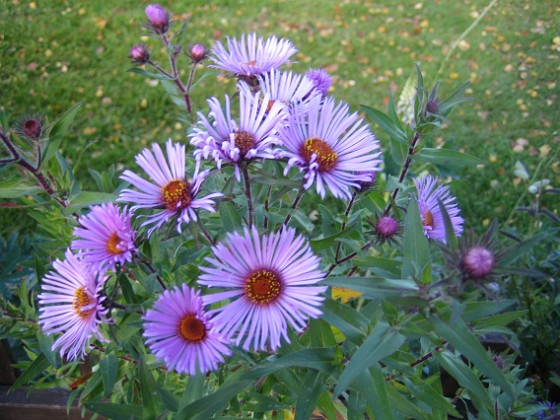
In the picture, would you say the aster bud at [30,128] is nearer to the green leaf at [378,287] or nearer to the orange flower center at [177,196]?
the orange flower center at [177,196]

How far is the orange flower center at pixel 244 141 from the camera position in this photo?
25.5 inches

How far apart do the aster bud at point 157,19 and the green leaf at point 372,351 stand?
2.73 ft

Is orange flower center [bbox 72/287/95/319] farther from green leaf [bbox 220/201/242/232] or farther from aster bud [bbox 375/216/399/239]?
aster bud [bbox 375/216/399/239]

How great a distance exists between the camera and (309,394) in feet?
2.59

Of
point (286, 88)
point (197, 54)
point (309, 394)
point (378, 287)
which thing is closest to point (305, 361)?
point (309, 394)

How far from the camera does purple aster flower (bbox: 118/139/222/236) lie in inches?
26.0

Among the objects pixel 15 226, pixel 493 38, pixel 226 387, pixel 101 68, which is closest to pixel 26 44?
pixel 101 68

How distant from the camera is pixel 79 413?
1.25m

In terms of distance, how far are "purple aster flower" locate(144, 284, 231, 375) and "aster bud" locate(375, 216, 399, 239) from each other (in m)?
0.28

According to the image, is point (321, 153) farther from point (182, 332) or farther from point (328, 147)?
point (182, 332)

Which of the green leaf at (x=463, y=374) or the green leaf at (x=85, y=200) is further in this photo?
the green leaf at (x=85, y=200)

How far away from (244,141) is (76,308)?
1.10 feet

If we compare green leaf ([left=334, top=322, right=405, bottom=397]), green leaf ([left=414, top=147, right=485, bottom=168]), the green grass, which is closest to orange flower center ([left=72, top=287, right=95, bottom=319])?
green leaf ([left=334, top=322, right=405, bottom=397])

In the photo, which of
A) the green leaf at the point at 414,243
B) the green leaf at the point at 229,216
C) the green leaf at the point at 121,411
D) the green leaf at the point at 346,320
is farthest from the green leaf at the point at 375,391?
the green leaf at the point at 121,411
